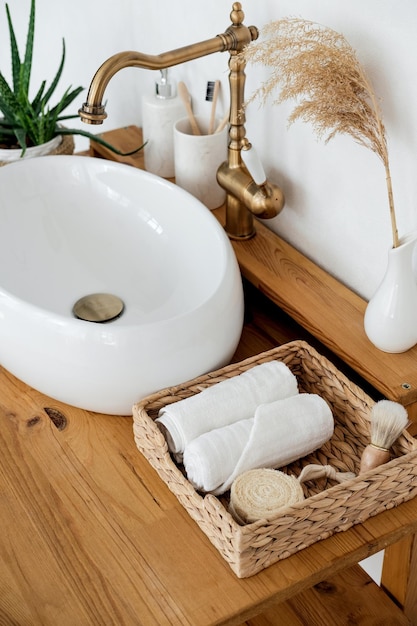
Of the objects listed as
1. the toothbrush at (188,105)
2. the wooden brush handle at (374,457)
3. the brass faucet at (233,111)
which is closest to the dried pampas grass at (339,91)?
the brass faucet at (233,111)

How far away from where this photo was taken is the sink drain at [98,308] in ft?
3.69

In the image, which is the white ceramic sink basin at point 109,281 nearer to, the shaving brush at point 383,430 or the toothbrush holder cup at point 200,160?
the toothbrush holder cup at point 200,160

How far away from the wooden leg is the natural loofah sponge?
0.24 metres

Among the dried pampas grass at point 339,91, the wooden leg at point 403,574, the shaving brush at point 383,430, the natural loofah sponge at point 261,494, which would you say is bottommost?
the wooden leg at point 403,574

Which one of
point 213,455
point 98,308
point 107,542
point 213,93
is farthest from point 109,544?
point 213,93

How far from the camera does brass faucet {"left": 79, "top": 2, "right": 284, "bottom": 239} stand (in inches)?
38.5

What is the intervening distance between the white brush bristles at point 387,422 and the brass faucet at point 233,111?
40 centimetres

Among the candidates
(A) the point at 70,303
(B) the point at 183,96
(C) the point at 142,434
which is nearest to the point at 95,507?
(C) the point at 142,434

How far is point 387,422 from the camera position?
0.84m

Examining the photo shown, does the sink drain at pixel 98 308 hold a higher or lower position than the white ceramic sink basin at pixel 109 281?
lower

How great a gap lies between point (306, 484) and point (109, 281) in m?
0.47

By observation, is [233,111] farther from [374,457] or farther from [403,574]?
[403,574]

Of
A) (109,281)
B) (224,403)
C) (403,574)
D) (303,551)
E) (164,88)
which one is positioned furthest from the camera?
(164,88)

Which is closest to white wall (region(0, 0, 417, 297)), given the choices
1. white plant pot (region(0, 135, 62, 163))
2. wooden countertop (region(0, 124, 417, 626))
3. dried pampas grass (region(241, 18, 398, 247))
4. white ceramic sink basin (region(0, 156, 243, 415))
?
dried pampas grass (region(241, 18, 398, 247))
